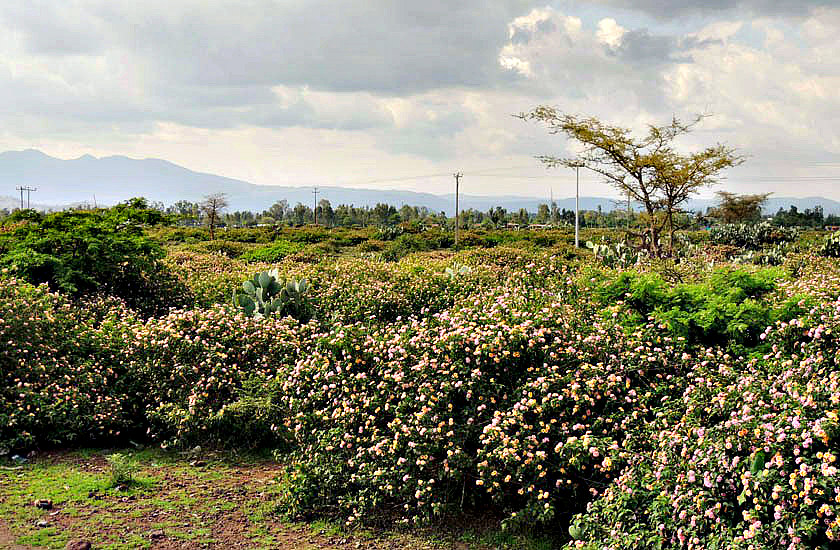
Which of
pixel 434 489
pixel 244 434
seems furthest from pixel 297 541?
pixel 244 434

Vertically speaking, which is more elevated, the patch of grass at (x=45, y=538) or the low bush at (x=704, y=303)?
the low bush at (x=704, y=303)

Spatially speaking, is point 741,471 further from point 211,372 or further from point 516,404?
point 211,372

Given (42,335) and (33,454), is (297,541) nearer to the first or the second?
(33,454)

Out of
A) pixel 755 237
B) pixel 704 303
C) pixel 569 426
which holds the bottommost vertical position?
pixel 569 426

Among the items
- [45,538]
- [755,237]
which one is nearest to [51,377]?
[45,538]

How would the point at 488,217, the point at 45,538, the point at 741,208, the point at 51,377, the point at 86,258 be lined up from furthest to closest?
the point at 488,217 → the point at 741,208 → the point at 86,258 → the point at 51,377 → the point at 45,538

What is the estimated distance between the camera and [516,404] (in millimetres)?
4770

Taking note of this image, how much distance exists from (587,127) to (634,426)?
18171mm

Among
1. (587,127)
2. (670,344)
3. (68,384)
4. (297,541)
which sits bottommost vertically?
(297,541)

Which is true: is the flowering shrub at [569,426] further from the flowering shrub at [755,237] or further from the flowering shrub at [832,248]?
the flowering shrub at [755,237]

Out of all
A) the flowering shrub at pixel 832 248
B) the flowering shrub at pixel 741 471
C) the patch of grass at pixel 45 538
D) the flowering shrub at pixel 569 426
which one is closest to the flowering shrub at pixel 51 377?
the patch of grass at pixel 45 538

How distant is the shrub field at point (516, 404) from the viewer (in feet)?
12.4

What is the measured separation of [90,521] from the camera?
4.82 meters

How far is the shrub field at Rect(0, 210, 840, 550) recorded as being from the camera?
12.4ft
